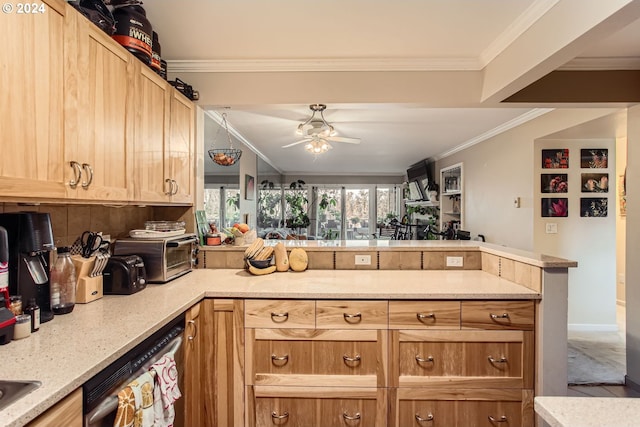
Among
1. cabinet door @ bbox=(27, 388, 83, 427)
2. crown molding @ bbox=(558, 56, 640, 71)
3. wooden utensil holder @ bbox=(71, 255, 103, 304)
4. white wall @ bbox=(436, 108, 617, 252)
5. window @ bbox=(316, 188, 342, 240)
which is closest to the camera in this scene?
cabinet door @ bbox=(27, 388, 83, 427)

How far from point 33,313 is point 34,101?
0.74 metres

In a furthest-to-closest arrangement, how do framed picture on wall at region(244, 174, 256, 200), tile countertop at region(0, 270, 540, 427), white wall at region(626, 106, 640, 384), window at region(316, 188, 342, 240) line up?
1. window at region(316, 188, 342, 240)
2. framed picture on wall at region(244, 174, 256, 200)
3. white wall at region(626, 106, 640, 384)
4. tile countertop at region(0, 270, 540, 427)

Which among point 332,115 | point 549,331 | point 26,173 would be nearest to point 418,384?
point 549,331

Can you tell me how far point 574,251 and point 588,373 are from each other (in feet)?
4.74

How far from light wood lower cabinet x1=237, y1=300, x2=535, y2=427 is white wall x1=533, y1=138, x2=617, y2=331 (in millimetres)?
2502

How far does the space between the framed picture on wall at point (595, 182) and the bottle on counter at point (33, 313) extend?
4780 millimetres

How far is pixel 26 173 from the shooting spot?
1.08 metres

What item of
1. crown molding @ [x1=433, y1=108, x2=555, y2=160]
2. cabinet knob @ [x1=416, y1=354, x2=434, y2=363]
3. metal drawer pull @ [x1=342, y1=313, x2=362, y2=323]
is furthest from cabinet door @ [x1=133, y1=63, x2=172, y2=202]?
crown molding @ [x1=433, y1=108, x2=555, y2=160]

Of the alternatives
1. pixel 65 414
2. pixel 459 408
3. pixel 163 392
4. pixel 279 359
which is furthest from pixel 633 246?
pixel 65 414

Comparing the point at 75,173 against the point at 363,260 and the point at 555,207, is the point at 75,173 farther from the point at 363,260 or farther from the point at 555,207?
the point at 555,207

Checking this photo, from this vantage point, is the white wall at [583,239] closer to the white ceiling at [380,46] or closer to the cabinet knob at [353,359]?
the white ceiling at [380,46]

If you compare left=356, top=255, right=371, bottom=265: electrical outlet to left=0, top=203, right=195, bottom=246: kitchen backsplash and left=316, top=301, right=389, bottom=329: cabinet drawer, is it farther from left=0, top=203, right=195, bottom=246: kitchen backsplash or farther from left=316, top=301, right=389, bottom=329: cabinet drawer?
left=0, top=203, right=195, bottom=246: kitchen backsplash

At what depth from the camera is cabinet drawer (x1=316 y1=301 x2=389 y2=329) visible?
1.82 metres

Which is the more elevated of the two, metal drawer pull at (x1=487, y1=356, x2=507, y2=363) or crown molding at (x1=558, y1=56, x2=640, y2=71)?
crown molding at (x1=558, y1=56, x2=640, y2=71)
